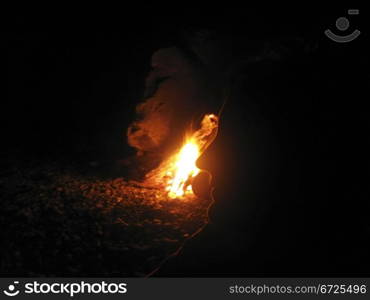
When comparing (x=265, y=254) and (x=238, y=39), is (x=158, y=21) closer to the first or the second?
(x=238, y=39)

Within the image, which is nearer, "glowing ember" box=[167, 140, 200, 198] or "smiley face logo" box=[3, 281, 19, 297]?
"smiley face logo" box=[3, 281, 19, 297]

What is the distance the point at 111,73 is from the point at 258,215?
7.78 meters

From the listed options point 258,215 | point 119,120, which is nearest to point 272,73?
point 258,215

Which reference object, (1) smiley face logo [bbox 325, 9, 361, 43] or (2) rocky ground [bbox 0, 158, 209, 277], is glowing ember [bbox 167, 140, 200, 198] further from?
(1) smiley face logo [bbox 325, 9, 361, 43]

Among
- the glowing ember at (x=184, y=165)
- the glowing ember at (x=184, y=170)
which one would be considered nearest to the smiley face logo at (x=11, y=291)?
the glowing ember at (x=184, y=170)

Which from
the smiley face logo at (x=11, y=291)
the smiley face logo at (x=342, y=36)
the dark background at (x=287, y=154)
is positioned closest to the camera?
the smiley face logo at (x=11, y=291)

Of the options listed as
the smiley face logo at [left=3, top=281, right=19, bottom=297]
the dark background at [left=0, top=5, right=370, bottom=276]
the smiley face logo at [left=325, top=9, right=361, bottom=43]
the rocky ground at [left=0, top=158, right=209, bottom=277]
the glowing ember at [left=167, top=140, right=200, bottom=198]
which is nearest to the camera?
the smiley face logo at [left=3, top=281, right=19, bottom=297]

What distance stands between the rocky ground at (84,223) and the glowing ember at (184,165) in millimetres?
422

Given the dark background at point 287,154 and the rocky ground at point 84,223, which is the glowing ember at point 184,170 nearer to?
the rocky ground at point 84,223

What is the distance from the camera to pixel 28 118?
37.3ft

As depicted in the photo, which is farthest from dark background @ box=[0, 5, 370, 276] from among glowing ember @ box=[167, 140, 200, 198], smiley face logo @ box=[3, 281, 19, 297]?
glowing ember @ box=[167, 140, 200, 198]

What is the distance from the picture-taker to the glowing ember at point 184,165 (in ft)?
25.3

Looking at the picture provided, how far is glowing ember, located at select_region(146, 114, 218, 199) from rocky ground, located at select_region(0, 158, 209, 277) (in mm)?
422

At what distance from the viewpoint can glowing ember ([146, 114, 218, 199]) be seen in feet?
25.3
